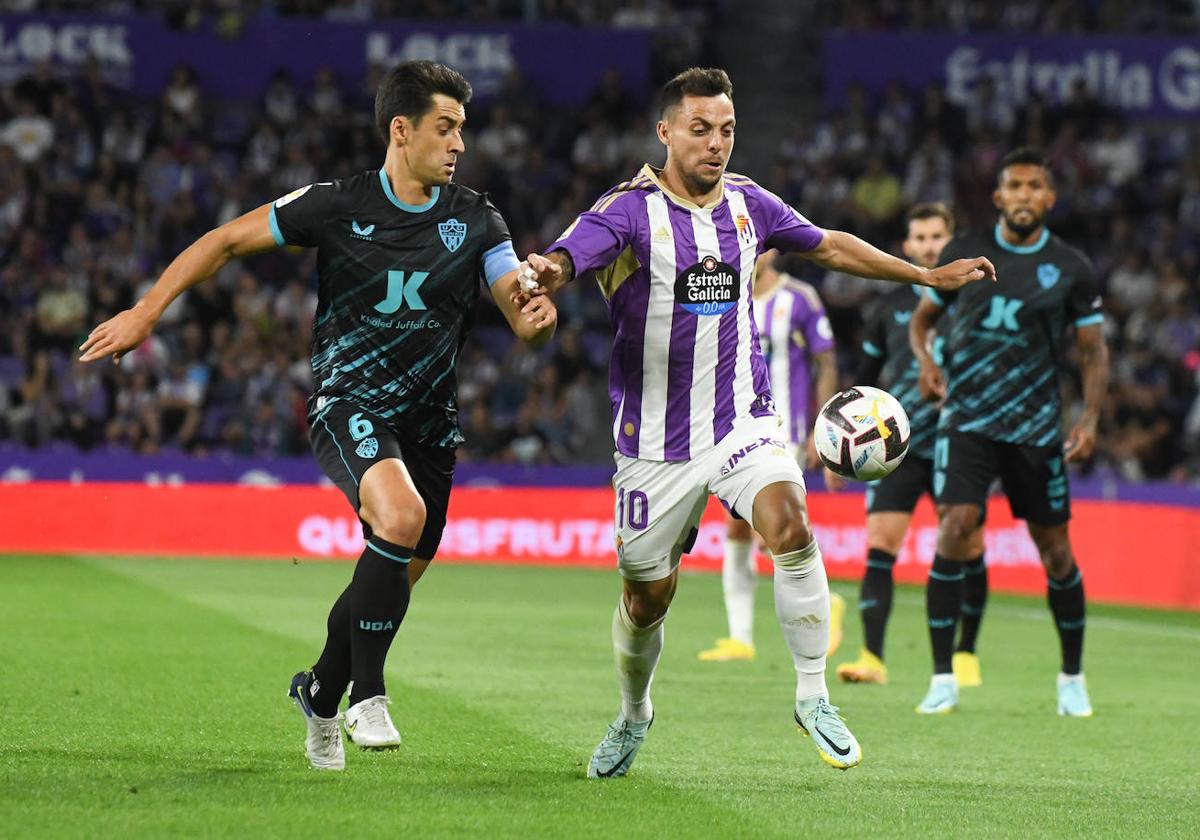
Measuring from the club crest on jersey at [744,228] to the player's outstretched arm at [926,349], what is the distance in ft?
9.49

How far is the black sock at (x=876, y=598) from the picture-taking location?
34.8 ft

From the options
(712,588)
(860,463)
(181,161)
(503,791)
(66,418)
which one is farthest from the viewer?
(181,161)

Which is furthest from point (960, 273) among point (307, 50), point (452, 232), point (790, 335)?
point (307, 50)

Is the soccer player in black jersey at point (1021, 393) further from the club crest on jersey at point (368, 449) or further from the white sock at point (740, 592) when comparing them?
the club crest on jersey at point (368, 449)

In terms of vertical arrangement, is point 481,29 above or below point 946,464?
above

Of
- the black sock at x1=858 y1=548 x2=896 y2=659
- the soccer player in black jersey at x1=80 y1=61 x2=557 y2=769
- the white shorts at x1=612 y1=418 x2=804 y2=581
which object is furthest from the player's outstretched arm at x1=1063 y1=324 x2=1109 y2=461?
the soccer player in black jersey at x1=80 y1=61 x2=557 y2=769

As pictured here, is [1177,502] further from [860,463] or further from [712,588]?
[860,463]

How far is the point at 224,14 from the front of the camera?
24906mm

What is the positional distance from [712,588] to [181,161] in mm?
10143

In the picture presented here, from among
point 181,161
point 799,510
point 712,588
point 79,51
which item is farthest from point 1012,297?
point 79,51

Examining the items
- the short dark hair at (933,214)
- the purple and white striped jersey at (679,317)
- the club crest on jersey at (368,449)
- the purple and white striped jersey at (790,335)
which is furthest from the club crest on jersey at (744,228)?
the purple and white striped jersey at (790,335)

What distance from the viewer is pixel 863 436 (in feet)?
23.5

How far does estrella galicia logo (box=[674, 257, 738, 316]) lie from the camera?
22.4 ft

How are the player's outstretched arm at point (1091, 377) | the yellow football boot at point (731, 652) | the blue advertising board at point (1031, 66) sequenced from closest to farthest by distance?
the player's outstretched arm at point (1091, 377) < the yellow football boot at point (731, 652) < the blue advertising board at point (1031, 66)
